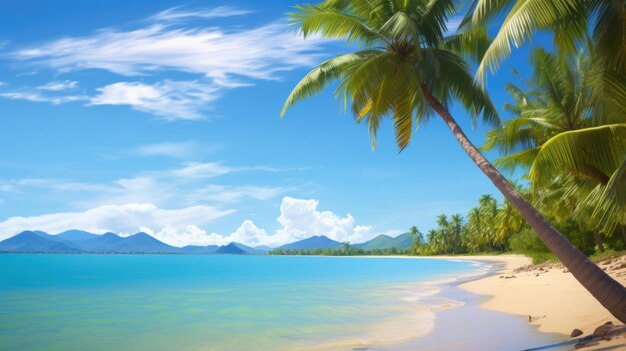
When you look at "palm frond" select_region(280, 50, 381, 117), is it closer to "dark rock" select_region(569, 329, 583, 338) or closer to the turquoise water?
the turquoise water

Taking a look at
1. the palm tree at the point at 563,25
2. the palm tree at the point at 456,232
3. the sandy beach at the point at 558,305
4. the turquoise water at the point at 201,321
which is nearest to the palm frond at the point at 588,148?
the palm tree at the point at 563,25

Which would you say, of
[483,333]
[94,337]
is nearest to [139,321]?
[94,337]

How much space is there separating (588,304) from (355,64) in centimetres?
691

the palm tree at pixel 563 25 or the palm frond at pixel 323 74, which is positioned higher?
the palm frond at pixel 323 74

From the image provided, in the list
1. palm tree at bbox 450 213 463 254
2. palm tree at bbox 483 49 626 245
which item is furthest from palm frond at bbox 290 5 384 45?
palm tree at bbox 450 213 463 254

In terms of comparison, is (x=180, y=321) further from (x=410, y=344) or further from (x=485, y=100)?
(x=485, y=100)

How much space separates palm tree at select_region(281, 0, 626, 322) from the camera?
9.84m

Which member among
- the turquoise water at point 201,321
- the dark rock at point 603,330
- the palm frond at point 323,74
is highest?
the palm frond at point 323,74

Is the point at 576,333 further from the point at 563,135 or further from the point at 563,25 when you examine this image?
the point at 563,25

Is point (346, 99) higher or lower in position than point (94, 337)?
higher

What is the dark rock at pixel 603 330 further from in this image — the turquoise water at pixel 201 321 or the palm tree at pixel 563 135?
the turquoise water at pixel 201 321

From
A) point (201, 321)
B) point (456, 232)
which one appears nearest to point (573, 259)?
point (201, 321)

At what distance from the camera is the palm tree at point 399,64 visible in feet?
32.3

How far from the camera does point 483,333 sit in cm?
964
